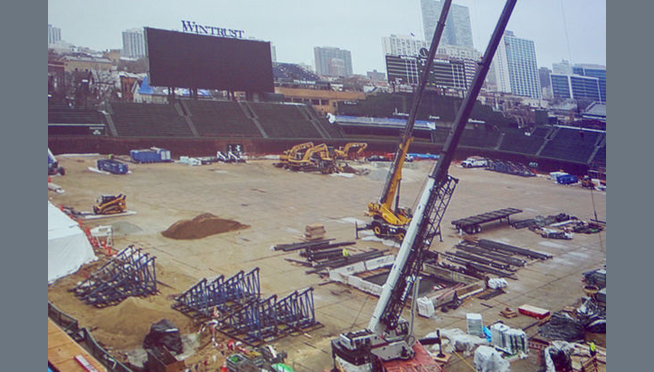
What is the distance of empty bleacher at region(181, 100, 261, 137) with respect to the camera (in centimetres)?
6275

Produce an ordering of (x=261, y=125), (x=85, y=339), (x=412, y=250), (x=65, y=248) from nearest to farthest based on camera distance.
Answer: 1. (x=85, y=339)
2. (x=412, y=250)
3. (x=65, y=248)
4. (x=261, y=125)

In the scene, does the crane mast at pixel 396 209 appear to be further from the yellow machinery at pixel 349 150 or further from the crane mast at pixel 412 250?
the yellow machinery at pixel 349 150

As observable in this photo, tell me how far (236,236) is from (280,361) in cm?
1501

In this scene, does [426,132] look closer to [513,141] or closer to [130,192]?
[513,141]

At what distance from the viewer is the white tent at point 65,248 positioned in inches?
826

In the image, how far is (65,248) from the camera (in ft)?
70.9

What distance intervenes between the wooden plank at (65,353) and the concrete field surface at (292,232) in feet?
5.27

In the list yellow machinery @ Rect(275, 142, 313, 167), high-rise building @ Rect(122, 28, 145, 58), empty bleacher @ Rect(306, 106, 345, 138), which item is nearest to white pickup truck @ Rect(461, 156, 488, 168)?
empty bleacher @ Rect(306, 106, 345, 138)

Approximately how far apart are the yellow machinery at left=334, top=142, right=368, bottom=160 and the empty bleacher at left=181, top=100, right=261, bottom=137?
10678 millimetres

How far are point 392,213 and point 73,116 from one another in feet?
132

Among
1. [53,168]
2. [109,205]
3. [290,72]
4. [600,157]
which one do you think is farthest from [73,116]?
[290,72]

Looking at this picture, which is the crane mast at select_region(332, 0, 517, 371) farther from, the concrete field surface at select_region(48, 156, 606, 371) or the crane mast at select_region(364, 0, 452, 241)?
the crane mast at select_region(364, 0, 452, 241)

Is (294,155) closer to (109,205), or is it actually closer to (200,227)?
(109,205)

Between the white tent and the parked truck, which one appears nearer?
the white tent
